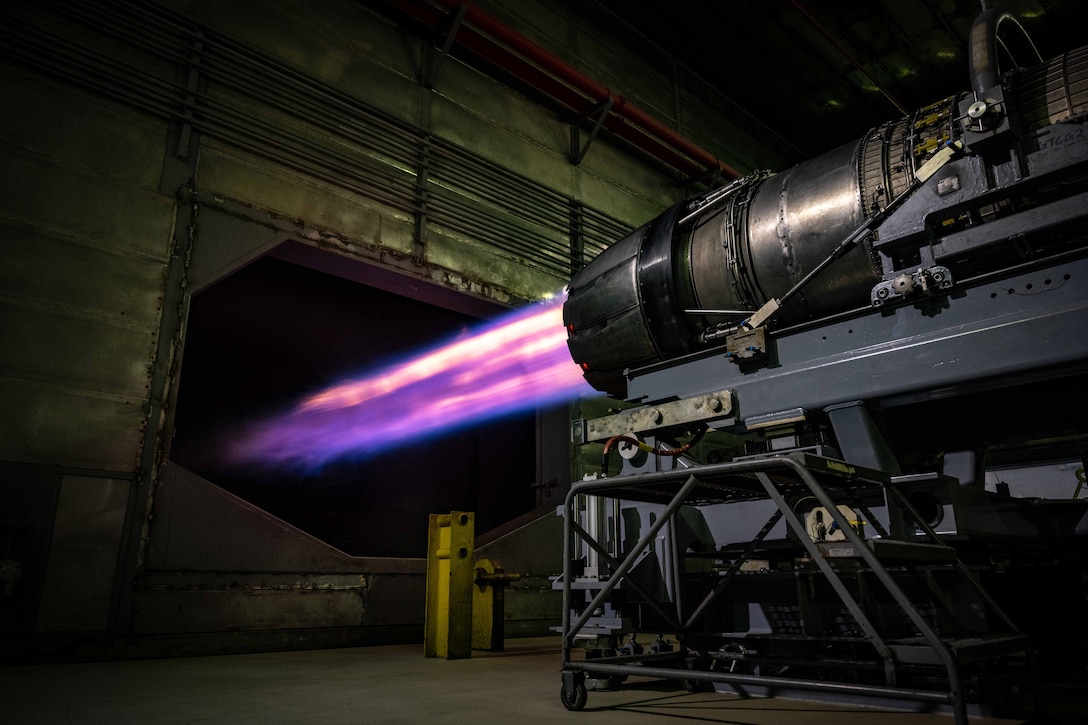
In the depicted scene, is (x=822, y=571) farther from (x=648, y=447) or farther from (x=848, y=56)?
(x=848, y=56)

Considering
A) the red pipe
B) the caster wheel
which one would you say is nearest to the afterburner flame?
the red pipe

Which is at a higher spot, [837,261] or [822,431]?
[837,261]

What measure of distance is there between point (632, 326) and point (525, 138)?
4.40 meters

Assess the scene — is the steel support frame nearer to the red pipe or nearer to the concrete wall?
the concrete wall

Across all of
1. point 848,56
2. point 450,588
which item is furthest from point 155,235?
point 848,56

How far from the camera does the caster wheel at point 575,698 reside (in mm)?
2303

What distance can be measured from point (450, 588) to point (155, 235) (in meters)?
3.09

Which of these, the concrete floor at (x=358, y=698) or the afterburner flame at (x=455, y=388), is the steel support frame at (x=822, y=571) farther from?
the afterburner flame at (x=455, y=388)

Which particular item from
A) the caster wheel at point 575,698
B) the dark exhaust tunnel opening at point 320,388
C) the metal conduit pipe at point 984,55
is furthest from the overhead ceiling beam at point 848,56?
the caster wheel at point 575,698

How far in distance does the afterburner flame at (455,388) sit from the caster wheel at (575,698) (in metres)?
4.51

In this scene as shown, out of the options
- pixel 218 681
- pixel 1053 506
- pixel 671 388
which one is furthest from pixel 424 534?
pixel 1053 506

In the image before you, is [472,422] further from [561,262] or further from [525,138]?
[525,138]

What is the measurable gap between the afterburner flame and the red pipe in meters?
2.29

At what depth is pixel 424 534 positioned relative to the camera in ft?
22.4
